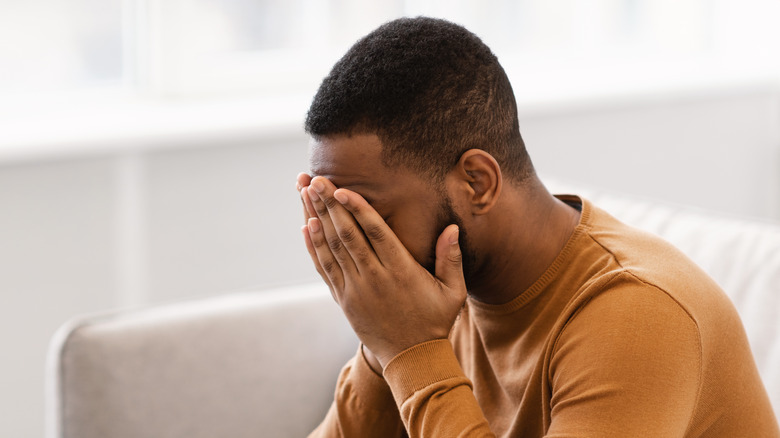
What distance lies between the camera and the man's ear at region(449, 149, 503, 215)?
109 cm

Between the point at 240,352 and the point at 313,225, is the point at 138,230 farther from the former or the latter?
the point at 313,225

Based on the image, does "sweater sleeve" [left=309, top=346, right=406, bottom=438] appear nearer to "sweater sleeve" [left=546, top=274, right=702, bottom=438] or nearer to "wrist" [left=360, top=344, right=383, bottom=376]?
"wrist" [left=360, top=344, right=383, bottom=376]

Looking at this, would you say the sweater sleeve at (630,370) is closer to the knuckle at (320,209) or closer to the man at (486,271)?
the man at (486,271)

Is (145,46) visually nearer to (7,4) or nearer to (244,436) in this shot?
(7,4)

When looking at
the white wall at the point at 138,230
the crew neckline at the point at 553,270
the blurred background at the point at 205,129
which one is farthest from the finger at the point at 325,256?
the blurred background at the point at 205,129

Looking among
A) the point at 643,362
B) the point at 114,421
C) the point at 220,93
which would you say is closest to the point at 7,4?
the point at 220,93

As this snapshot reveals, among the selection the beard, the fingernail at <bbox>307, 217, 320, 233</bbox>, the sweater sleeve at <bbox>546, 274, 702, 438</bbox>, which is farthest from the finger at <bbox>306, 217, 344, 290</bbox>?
the sweater sleeve at <bbox>546, 274, 702, 438</bbox>

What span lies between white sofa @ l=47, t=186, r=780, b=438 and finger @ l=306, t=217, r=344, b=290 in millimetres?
325

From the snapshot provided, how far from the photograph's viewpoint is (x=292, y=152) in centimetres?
241

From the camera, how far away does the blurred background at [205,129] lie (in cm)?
216

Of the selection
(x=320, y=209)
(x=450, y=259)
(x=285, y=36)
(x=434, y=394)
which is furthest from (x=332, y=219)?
(x=285, y=36)

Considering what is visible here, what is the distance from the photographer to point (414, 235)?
3.72ft

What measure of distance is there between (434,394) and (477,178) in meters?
0.29

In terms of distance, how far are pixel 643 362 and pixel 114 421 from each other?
846 millimetres
